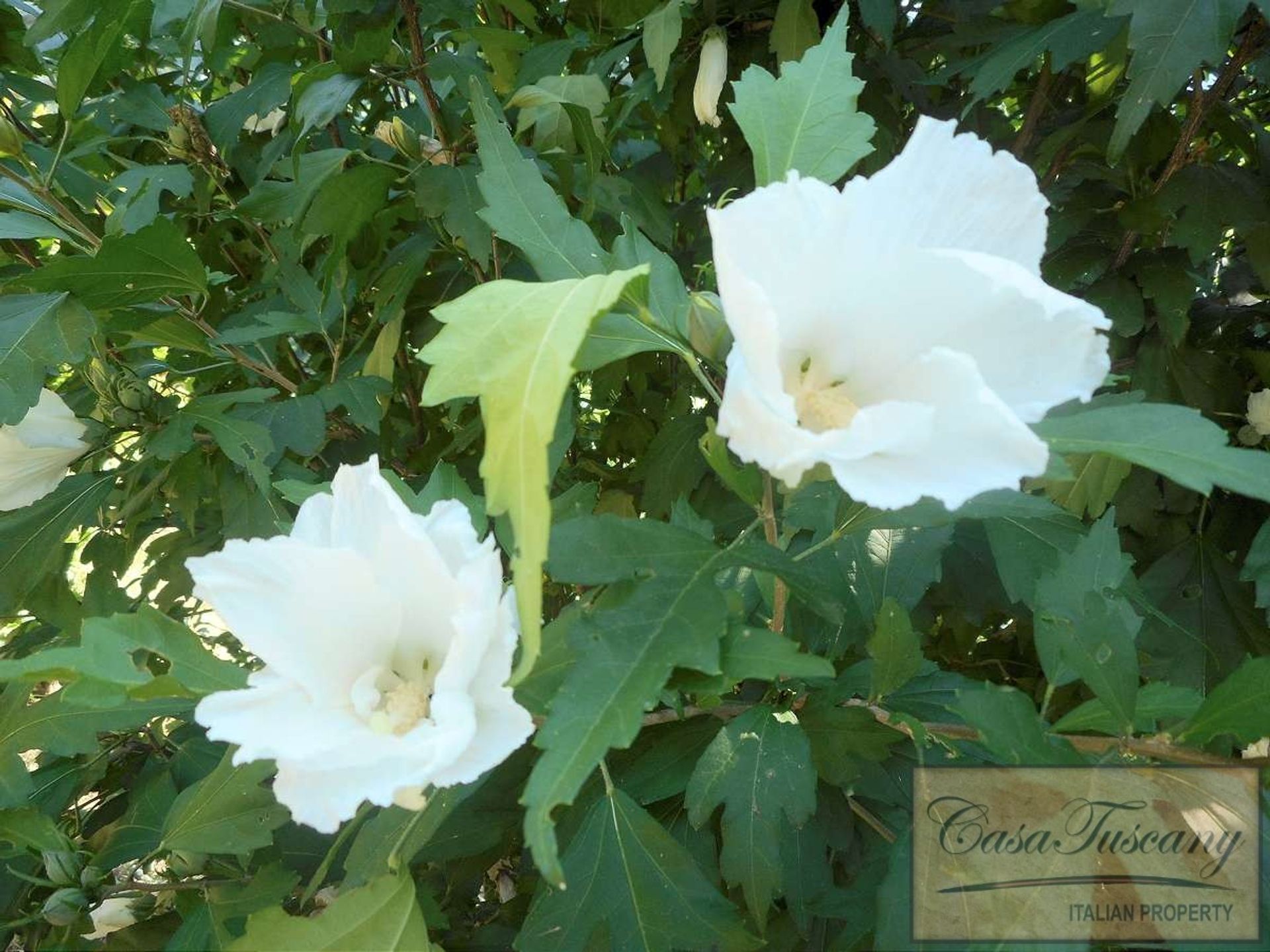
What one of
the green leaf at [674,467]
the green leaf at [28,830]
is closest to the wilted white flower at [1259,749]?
the green leaf at [674,467]

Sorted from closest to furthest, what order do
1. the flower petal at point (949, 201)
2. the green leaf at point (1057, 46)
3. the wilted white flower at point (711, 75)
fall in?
the flower petal at point (949, 201), the green leaf at point (1057, 46), the wilted white flower at point (711, 75)

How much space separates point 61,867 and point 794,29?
1371 mm

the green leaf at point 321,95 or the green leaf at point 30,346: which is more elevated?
the green leaf at point 321,95

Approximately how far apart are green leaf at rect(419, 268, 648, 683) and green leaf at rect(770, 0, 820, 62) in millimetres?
876

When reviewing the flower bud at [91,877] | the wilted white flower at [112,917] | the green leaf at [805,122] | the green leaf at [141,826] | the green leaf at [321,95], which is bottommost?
the wilted white flower at [112,917]

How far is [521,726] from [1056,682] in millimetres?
517

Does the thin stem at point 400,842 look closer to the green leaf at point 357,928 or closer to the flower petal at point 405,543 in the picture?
the green leaf at point 357,928

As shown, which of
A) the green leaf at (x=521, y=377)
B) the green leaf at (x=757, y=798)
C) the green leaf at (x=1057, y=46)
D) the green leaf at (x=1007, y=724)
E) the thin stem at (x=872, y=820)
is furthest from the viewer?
the green leaf at (x=1057, y=46)

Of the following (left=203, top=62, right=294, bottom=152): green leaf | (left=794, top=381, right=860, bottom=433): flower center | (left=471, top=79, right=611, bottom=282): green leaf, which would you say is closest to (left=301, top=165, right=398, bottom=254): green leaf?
(left=203, top=62, right=294, bottom=152): green leaf

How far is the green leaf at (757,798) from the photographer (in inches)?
30.8

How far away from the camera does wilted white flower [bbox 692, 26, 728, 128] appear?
4.44 ft

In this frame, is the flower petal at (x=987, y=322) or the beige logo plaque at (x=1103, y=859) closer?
the flower petal at (x=987, y=322)

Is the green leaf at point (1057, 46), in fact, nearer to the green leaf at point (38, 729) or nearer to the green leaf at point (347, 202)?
the green leaf at point (347, 202)

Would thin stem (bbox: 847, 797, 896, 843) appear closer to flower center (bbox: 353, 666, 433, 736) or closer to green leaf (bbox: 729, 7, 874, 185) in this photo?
flower center (bbox: 353, 666, 433, 736)
